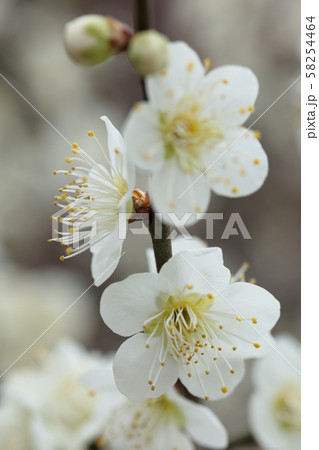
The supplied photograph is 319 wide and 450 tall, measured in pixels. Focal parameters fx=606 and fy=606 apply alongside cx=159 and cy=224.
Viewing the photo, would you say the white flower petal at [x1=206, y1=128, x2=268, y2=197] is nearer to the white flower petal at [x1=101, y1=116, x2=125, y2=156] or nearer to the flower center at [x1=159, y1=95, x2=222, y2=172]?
the flower center at [x1=159, y1=95, x2=222, y2=172]

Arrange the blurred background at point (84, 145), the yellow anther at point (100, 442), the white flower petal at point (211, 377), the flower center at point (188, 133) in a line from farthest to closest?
the blurred background at point (84, 145) → the yellow anther at point (100, 442) → the white flower petal at point (211, 377) → the flower center at point (188, 133)

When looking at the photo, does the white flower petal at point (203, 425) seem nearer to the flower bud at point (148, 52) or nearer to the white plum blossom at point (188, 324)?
Result: the white plum blossom at point (188, 324)

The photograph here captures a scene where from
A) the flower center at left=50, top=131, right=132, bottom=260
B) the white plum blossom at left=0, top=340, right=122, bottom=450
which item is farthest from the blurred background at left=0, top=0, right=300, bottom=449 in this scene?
the flower center at left=50, top=131, right=132, bottom=260

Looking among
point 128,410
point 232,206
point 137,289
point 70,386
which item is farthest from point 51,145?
point 137,289

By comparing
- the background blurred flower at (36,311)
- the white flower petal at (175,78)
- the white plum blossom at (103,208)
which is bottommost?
the background blurred flower at (36,311)

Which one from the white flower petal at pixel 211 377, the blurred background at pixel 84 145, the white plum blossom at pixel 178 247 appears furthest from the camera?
the blurred background at pixel 84 145

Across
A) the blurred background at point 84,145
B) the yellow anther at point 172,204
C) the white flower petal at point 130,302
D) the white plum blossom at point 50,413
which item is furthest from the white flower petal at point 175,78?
the blurred background at point 84,145

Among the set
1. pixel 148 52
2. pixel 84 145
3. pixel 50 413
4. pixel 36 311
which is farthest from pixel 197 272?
pixel 84 145
